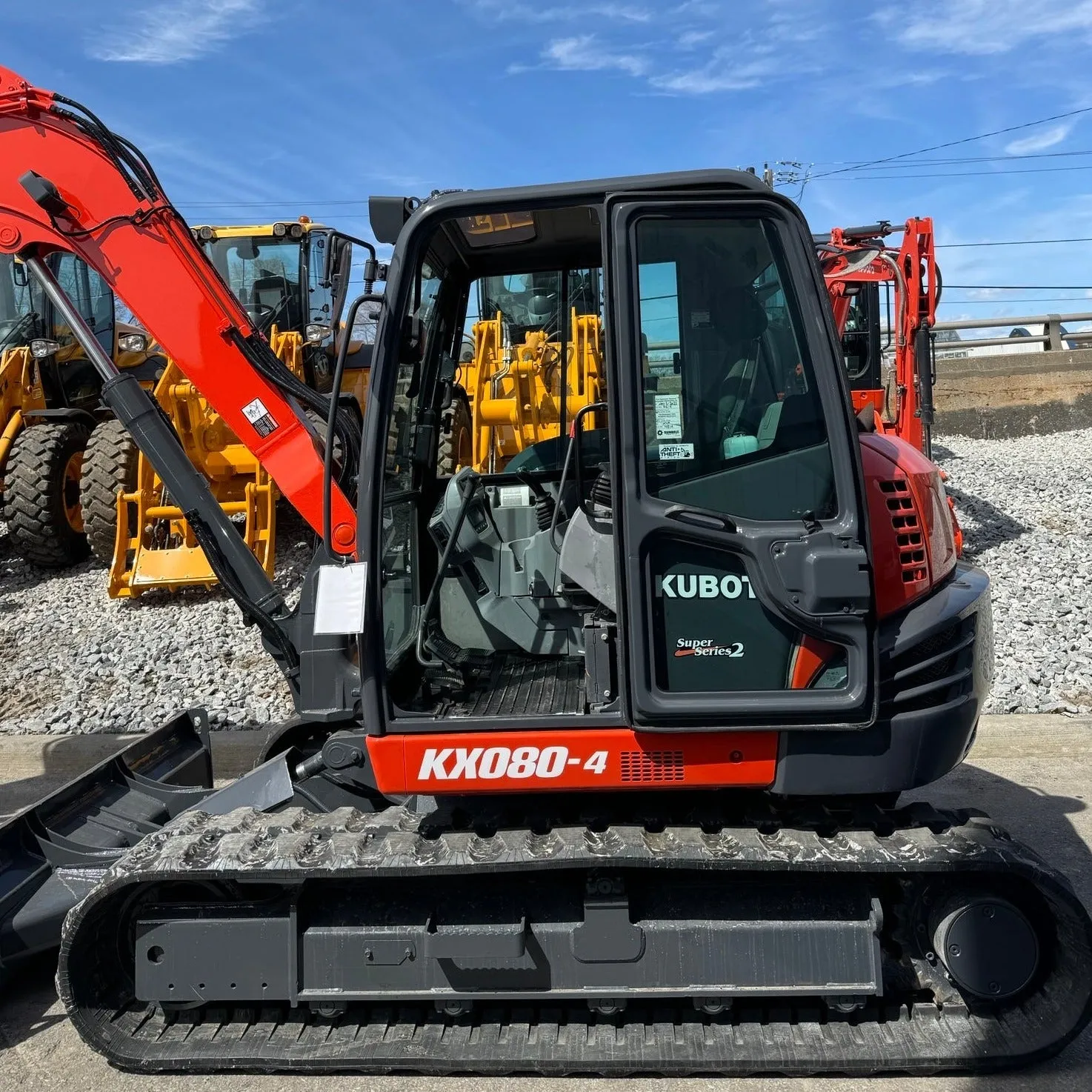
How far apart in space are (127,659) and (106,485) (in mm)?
2055

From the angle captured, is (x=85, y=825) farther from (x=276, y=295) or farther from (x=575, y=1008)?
(x=276, y=295)

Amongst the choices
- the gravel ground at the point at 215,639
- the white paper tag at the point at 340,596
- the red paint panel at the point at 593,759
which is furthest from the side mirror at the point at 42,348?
the red paint panel at the point at 593,759

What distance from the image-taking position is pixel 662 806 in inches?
114

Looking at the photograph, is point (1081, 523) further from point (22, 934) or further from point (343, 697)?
point (22, 934)

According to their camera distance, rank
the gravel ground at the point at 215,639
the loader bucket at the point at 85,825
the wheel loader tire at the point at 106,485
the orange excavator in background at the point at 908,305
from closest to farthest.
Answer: the loader bucket at the point at 85,825
the gravel ground at the point at 215,639
the wheel loader tire at the point at 106,485
the orange excavator in background at the point at 908,305

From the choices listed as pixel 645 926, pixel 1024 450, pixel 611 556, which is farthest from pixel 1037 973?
pixel 1024 450

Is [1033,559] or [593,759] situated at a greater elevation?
[593,759]

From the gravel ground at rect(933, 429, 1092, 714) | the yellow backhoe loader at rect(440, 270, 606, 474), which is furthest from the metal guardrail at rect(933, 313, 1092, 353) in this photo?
the yellow backhoe loader at rect(440, 270, 606, 474)

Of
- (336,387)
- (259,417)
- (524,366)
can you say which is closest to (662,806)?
(336,387)

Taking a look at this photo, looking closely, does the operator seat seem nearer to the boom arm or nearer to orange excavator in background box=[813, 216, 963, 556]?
orange excavator in background box=[813, 216, 963, 556]

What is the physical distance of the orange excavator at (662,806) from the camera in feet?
8.45

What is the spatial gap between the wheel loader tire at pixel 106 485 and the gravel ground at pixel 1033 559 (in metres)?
6.85

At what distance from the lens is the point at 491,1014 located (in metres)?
2.84

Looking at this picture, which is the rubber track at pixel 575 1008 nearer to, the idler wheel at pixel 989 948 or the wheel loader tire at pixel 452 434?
the idler wheel at pixel 989 948
